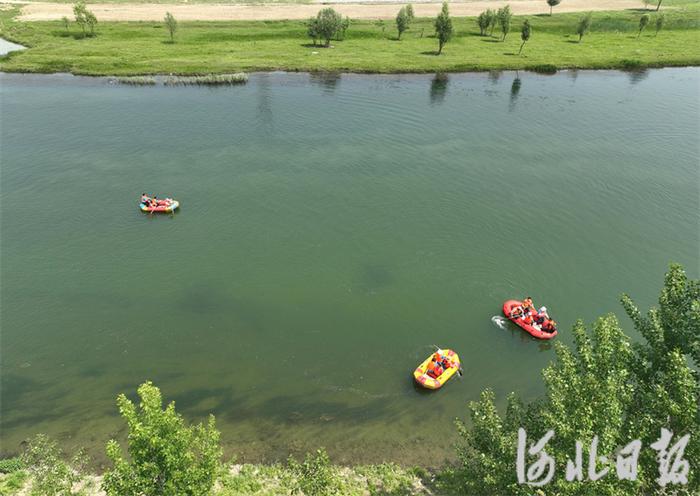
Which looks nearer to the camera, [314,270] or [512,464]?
[512,464]

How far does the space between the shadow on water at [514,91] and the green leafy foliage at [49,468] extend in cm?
7369

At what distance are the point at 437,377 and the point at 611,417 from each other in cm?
1429

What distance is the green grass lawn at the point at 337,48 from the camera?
301 feet

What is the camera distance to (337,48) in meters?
104

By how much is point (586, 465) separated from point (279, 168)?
4634 cm

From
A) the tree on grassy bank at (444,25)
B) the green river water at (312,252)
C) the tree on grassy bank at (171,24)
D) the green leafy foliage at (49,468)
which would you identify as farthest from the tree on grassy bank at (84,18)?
the green leafy foliage at (49,468)

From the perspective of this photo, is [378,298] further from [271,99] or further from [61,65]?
[61,65]

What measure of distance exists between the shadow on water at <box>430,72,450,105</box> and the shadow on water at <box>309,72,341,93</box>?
1847cm

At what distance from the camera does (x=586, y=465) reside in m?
16.2

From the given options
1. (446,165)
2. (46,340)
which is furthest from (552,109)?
(46,340)

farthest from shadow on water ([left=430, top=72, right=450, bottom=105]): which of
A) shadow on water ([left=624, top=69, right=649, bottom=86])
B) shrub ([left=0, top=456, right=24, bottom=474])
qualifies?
shrub ([left=0, top=456, right=24, bottom=474])

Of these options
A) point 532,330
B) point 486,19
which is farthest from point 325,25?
point 532,330

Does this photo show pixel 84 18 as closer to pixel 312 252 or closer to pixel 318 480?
pixel 312 252

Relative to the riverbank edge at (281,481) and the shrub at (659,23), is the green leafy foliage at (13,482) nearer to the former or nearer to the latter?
the riverbank edge at (281,481)
